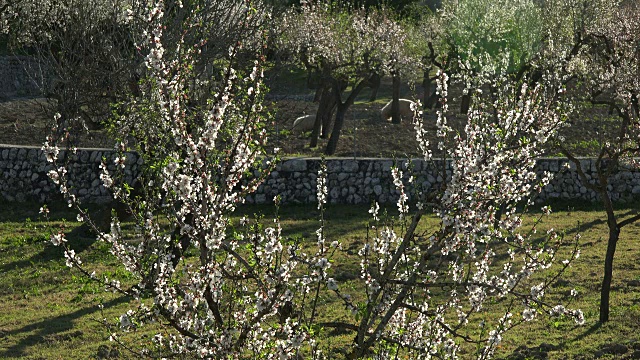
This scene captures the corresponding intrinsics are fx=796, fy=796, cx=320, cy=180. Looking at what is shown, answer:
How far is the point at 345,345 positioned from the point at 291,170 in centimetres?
1017

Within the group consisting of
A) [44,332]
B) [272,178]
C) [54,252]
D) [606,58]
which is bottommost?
[44,332]

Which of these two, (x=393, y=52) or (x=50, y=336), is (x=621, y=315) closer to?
(x=50, y=336)

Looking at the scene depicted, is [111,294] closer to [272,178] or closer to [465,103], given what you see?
[272,178]

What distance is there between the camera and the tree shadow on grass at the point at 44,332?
1136cm

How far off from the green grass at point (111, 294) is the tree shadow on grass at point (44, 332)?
0.01 meters

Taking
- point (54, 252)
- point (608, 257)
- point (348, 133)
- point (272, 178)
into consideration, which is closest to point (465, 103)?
point (348, 133)

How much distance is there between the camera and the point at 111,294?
14.4 m

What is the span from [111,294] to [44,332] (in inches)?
89.4

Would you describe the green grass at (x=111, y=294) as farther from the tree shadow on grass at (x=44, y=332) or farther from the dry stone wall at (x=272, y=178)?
A: the dry stone wall at (x=272, y=178)

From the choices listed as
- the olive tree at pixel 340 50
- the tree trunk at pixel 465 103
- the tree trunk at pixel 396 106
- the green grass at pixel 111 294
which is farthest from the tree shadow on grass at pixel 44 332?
the tree trunk at pixel 465 103

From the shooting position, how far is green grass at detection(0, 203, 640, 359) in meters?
11.3

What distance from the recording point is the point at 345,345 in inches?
438

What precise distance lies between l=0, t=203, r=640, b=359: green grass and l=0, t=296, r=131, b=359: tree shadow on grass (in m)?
0.01

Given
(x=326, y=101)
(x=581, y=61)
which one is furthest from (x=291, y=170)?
(x=581, y=61)
